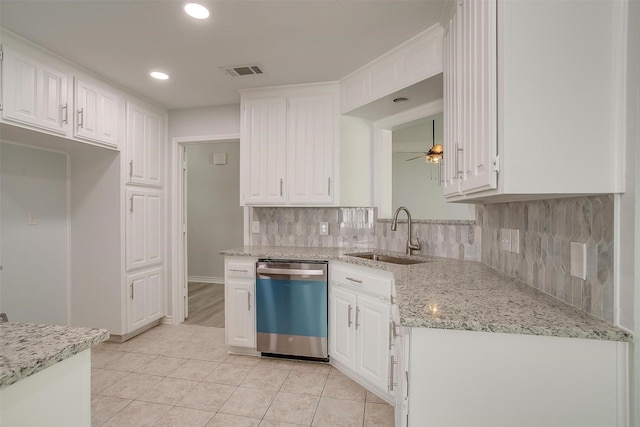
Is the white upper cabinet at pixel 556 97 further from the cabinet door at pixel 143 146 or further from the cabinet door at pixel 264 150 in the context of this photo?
the cabinet door at pixel 143 146

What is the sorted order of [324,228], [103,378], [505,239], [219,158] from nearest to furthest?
[505,239] → [103,378] → [324,228] → [219,158]

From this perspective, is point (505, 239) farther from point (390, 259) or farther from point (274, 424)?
point (274, 424)

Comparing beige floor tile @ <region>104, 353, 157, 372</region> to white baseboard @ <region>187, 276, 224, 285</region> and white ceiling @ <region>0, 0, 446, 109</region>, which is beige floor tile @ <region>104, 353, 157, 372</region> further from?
white baseboard @ <region>187, 276, 224, 285</region>

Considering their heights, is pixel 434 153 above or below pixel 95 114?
below

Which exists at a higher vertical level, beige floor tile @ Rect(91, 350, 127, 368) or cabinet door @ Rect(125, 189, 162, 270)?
cabinet door @ Rect(125, 189, 162, 270)

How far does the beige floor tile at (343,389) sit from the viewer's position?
7.26 feet

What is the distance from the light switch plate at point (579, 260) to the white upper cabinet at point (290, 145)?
6.54 feet

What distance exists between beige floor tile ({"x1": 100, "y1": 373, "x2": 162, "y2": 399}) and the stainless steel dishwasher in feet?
2.75

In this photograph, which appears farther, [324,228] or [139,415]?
[324,228]

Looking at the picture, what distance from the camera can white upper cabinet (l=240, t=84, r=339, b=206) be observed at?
2996 mm

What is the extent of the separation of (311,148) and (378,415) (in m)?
2.16

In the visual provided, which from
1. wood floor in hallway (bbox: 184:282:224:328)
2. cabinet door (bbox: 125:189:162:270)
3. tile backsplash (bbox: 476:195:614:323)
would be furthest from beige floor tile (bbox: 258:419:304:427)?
cabinet door (bbox: 125:189:162:270)

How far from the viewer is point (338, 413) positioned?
203 cm

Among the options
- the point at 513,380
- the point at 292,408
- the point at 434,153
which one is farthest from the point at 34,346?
the point at 434,153
